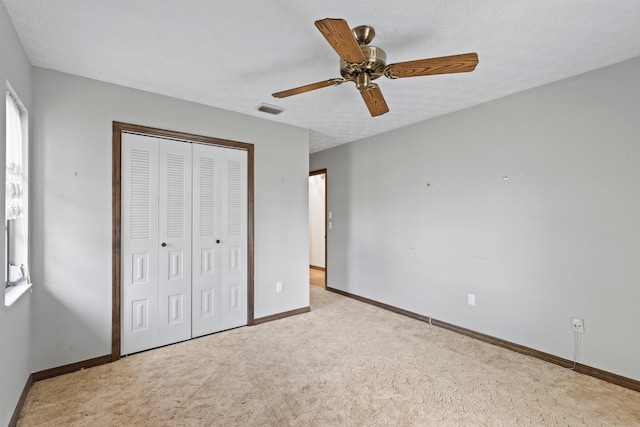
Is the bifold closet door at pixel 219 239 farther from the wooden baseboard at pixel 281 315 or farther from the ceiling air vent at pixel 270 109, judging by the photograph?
the ceiling air vent at pixel 270 109

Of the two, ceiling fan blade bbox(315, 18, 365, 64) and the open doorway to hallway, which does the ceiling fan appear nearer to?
ceiling fan blade bbox(315, 18, 365, 64)

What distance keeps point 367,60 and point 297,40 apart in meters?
0.52

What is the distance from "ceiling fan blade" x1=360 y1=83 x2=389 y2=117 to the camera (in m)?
2.11

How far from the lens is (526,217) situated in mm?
2900

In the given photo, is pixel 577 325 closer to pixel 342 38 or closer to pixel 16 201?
pixel 342 38

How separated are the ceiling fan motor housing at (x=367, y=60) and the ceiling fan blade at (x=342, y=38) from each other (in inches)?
3.8

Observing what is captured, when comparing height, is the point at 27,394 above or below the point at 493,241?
below

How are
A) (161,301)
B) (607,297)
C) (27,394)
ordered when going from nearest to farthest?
(27,394)
(607,297)
(161,301)

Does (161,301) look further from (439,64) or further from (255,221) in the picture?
(439,64)

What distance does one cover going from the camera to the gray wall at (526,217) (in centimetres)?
240

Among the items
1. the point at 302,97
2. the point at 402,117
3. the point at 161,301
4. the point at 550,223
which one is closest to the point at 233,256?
the point at 161,301

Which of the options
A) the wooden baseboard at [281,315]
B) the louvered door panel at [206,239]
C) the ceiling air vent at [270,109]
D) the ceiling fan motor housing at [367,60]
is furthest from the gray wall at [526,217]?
the louvered door panel at [206,239]

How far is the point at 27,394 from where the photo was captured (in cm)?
220

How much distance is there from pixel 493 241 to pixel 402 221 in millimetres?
1147
